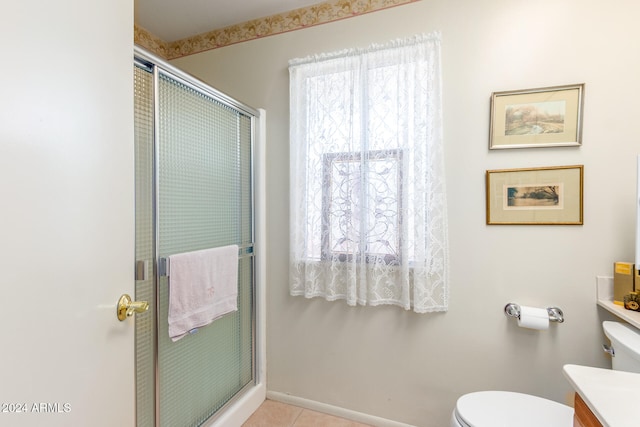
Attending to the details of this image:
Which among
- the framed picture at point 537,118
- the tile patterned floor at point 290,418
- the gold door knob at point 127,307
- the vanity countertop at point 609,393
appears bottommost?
the tile patterned floor at point 290,418

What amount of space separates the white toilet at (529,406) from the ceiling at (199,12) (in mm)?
2213

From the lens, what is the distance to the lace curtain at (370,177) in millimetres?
1493

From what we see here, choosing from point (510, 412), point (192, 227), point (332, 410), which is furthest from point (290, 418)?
point (192, 227)

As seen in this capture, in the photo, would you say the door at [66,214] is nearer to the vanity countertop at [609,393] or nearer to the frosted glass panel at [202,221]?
the frosted glass panel at [202,221]

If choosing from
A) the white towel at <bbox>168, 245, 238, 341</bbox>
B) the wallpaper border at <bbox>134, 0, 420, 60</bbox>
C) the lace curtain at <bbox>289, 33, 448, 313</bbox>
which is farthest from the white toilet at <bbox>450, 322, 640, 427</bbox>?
the wallpaper border at <bbox>134, 0, 420, 60</bbox>

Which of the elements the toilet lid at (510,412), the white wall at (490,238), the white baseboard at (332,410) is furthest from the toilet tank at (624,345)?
the white baseboard at (332,410)

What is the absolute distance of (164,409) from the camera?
1.27 metres

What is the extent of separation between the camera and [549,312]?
1.37 m

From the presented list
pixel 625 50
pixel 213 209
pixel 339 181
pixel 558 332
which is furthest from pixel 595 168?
pixel 213 209

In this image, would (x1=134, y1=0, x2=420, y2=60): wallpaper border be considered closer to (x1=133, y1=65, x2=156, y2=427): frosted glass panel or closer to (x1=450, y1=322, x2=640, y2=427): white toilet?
(x1=133, y1=65, x2=156, y2=427): frosted glass panel

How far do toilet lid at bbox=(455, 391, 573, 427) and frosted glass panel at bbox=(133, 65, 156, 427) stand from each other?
1266 millimetres

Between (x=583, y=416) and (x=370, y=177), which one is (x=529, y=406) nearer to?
(x=583, y=416)

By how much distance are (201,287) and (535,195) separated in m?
1.65

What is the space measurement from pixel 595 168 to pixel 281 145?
1.61 metres
